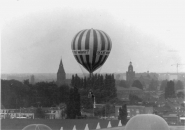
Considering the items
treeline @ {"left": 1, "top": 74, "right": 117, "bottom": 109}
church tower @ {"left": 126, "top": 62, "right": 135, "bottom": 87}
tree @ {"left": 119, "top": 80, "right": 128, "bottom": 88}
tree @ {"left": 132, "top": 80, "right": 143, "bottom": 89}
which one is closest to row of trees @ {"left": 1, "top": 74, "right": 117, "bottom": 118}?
treeline @ {"left": 1, "top": 74, "right": 117, "bottom": 109}

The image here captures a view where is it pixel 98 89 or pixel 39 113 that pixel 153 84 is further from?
pixel 39 113

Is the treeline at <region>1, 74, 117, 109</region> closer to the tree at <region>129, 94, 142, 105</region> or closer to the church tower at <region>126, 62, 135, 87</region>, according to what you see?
the church tower at <region>126, 62, 135, 87</region>

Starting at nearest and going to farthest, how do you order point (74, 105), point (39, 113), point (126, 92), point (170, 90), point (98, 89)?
point (39, 113)
point (74, 105)
point (98, 89)
point (126, 92)
point (170, 90)

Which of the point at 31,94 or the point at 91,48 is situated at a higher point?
the point at 91,48

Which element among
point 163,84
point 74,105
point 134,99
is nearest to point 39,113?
point 74,105

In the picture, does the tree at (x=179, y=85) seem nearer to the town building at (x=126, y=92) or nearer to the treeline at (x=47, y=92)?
the town building at (x=126, y=92)

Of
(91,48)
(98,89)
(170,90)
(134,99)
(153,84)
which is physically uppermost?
(91,48)

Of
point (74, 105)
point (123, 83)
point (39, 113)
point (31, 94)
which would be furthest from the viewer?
point (123, 83)

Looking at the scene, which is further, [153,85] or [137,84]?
[137,84]

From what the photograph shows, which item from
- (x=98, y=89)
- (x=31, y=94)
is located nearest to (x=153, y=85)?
(x=98, y=89)
